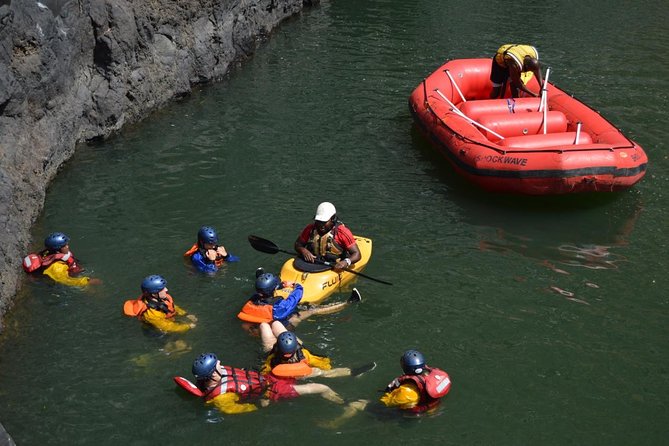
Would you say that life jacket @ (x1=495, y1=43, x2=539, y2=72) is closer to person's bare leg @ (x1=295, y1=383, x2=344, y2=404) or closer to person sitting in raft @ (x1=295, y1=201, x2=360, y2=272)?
person sitting in raft @ (x1=295, y1=201, x2=360, y2=272)

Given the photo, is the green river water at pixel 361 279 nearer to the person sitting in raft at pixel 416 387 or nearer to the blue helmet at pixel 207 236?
the person sitting in raft at pixel 416 387

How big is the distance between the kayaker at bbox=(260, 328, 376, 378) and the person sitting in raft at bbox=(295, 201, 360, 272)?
153cm

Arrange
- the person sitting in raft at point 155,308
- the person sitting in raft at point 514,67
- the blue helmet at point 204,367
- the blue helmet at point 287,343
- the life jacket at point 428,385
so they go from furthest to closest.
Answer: the person sitting in raft at point 514,67
the person sitting in raft at point 155,308
the blue helmet at point 287,343
the blue helmet at point 204,367
the life jacket at point 428,385

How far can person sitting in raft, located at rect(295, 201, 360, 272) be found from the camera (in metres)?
10.3

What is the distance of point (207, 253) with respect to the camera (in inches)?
421

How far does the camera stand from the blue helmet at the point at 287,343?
8.50 m

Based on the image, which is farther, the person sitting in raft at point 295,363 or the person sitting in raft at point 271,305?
the person sitting in raft at point 271,305

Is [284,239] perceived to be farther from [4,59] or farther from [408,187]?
[4,59]

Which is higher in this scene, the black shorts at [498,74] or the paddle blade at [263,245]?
the black shorts at [498,74]

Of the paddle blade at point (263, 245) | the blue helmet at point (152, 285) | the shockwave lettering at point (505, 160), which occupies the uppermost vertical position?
the shockwave lettering at point (505, 160)

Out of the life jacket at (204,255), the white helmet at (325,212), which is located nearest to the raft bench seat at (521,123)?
the white helmet at (325,212)

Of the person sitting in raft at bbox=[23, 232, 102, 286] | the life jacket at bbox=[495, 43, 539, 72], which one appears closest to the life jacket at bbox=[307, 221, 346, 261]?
the person sitting in raft at bbox=[23, 232, 102, 286]

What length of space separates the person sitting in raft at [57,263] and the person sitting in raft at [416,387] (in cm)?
450

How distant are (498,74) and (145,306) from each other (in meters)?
9.03
